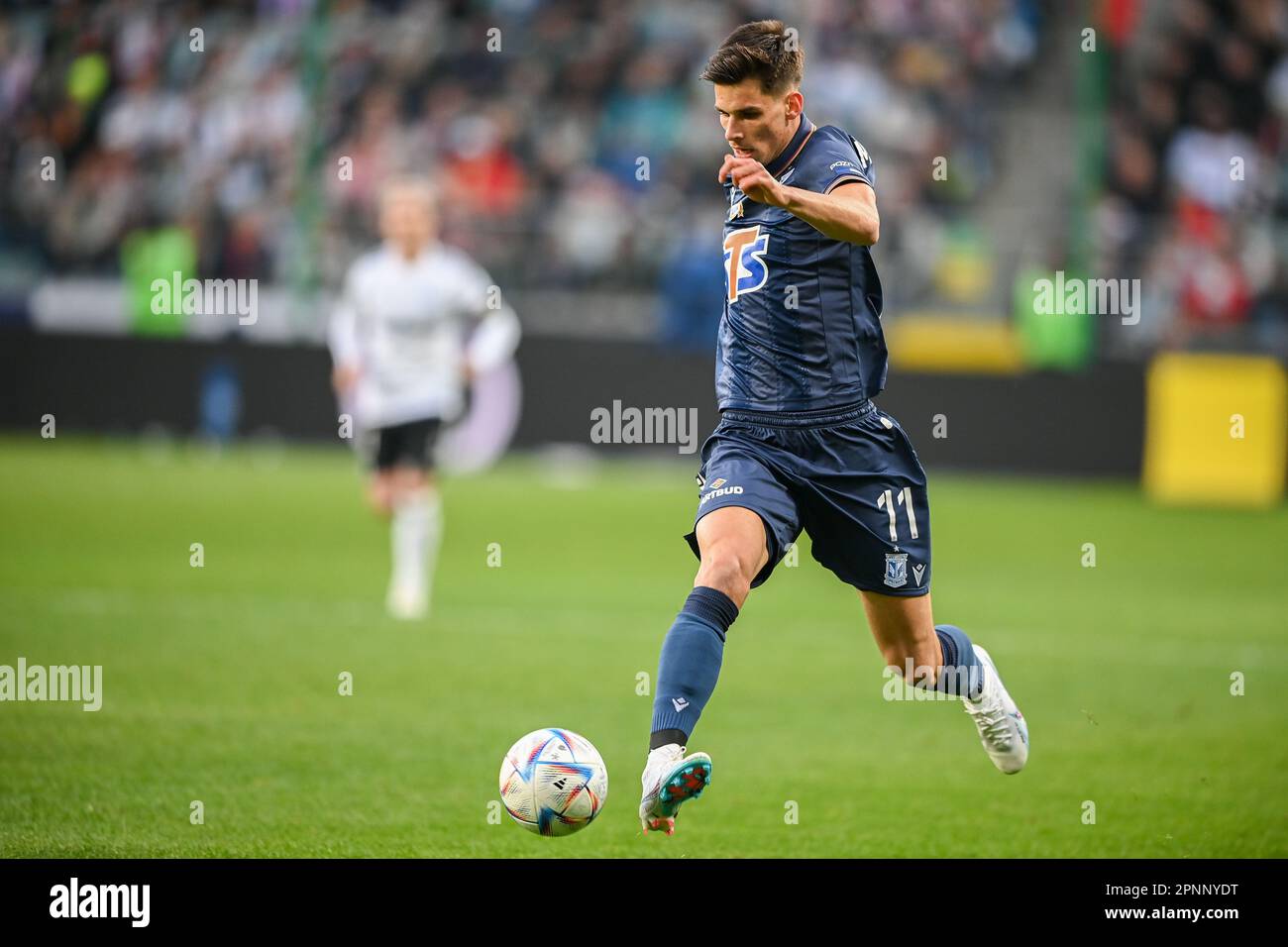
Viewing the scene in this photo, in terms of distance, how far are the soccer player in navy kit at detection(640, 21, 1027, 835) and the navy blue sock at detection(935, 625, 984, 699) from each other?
0.06 meters

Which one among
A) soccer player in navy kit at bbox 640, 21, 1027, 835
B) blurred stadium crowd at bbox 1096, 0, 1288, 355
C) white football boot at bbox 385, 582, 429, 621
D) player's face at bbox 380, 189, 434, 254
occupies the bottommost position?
white football boot at bbox 385, 582, 429, 621

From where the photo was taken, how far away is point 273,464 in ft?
59.1

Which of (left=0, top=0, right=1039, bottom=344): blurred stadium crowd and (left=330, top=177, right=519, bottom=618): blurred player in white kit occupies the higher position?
(left=0, top=0, right=1039, bottom=344): blurred stadium crowd

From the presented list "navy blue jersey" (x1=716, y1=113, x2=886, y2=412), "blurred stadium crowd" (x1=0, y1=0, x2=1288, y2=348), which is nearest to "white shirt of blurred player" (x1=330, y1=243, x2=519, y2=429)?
"navy blue jersey" (x1=716, y1=113, x2=886, y2=412)

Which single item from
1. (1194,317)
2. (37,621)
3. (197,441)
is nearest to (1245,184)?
(1194,317)

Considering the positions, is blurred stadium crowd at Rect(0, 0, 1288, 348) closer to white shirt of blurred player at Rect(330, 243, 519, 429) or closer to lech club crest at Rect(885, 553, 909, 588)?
white shirt of blurred player at Rect(330, 243, 519, 429)

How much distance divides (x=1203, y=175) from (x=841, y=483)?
53.3 ft

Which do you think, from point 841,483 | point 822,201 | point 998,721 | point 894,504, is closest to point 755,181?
point 822,201

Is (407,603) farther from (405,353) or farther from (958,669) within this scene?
(958,669)

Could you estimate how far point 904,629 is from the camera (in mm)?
5711

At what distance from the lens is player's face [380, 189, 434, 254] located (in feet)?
36.1

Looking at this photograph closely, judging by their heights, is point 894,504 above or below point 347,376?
below

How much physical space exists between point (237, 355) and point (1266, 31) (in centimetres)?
1280

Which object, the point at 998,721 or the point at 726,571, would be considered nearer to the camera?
the point at 726,571
